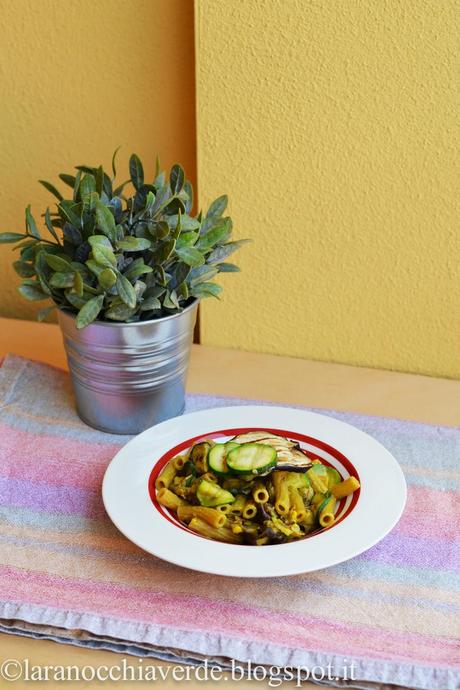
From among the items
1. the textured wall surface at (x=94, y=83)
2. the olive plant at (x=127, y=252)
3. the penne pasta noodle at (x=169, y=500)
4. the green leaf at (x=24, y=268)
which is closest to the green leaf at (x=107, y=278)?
→ the olive plant at (x=127, y=252)

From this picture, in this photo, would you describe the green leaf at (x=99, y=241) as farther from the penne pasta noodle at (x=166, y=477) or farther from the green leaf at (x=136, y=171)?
the penne pasta noodle at (x=166, y=477)

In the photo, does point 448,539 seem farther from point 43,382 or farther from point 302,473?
point 43,382

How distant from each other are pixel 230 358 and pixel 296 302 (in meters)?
0.11

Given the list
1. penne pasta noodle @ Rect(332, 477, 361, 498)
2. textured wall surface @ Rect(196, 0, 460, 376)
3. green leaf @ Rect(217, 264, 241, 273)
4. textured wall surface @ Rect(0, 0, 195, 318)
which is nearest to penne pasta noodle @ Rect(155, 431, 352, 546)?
penne pasta noodle @ Rect(332, 477, 361, 498)

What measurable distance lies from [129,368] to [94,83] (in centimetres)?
43

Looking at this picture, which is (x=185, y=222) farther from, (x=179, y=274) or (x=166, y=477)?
(x=166, y=477)

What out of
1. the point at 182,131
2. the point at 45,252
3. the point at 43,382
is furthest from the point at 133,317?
the point at 182,131

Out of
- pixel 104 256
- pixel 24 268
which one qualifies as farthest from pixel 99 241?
pixel 24 268

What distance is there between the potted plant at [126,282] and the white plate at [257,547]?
71 mm

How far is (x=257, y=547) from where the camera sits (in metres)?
0.74

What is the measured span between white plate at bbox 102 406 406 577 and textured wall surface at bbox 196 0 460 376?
24 centimetres

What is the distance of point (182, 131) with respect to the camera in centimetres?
115

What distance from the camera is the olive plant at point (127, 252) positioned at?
0.87m

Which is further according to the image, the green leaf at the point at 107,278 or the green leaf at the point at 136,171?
the green leaf at the point at 136,171
